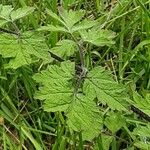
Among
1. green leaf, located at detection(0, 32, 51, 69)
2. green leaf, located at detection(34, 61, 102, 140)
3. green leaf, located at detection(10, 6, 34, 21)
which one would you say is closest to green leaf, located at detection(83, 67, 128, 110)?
green leaf, located at detection(34, 61, 102, 140)

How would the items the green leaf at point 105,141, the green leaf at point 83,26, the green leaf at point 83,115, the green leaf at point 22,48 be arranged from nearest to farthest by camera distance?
the green leaf at point 83,115, the green leaf at point 22,48, the green leaf at point 83,26, the green leaf at point 105,141

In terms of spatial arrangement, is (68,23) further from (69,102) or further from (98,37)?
(69,102)

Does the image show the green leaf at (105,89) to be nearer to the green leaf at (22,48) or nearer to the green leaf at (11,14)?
the green leaf at (22,48)

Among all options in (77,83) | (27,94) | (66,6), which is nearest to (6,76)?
(27,94)

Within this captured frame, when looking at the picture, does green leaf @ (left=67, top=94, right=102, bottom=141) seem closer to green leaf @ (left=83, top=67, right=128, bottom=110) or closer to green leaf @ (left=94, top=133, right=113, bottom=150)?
green leaf @ (left=83, top=67, right=128, bottom=110)

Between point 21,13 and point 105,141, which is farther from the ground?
point 21,13

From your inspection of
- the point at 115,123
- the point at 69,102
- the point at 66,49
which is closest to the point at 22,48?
the point at 66,49

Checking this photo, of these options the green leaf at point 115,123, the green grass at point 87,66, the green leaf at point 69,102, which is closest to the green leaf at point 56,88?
the green leaf at point 69,102
